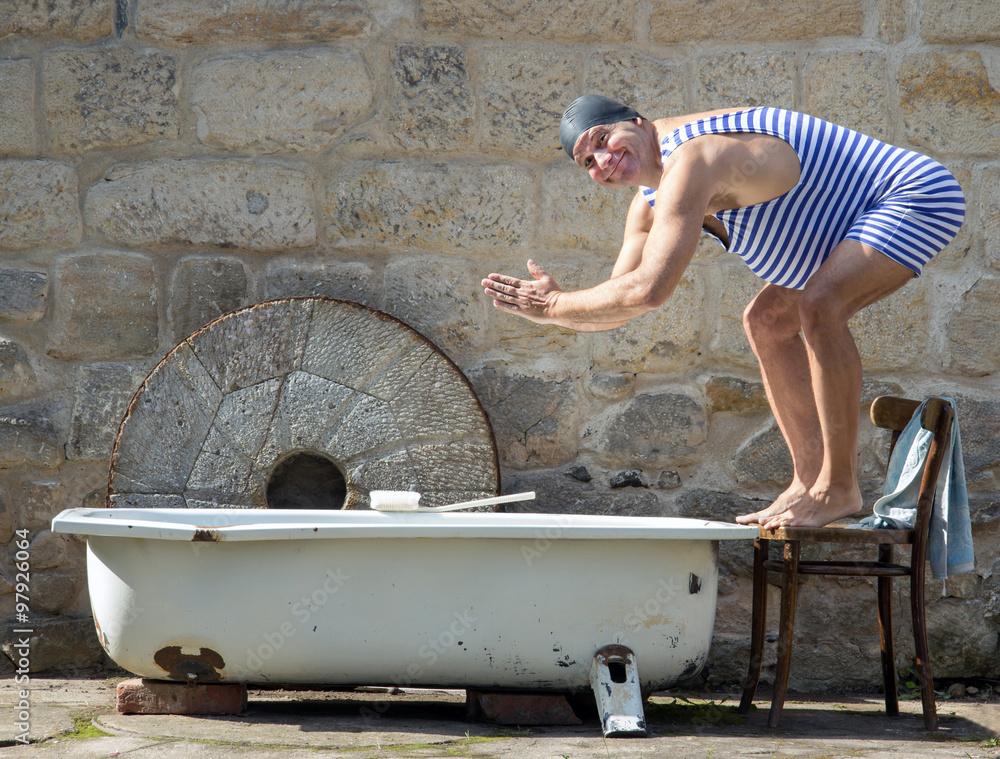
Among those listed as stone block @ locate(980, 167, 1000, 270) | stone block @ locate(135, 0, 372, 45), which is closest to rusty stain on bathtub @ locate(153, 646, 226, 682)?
stone block @ locate(135, 0, 372, 45)

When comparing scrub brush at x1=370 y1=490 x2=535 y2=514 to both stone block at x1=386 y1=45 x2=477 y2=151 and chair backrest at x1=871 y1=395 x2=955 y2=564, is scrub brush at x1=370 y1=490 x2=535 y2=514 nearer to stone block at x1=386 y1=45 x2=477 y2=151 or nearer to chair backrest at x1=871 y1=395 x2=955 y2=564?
chair backrest at x1=871 y1=395 x2=955 y2=564

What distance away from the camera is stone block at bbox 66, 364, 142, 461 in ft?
8.75

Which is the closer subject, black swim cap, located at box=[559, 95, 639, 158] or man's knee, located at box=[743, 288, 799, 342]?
black swim cap, located at box=[559, 95, 639, 158]

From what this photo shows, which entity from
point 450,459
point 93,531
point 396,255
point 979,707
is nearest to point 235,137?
point 396,255

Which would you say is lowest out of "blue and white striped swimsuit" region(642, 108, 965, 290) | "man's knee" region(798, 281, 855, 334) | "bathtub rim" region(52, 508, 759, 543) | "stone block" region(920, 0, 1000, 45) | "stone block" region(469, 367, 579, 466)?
"bathtub rim" region(52, 508, 759, 543)

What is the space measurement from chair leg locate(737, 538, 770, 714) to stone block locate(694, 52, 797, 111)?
50.2 inches

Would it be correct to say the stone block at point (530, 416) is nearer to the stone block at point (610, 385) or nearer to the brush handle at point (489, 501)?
the stone block at point (610, 385)

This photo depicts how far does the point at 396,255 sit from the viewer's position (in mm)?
2732

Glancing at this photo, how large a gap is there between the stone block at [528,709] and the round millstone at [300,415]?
2.07 feet

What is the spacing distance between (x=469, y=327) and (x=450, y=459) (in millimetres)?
422

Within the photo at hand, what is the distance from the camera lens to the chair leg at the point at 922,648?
2.02 metres

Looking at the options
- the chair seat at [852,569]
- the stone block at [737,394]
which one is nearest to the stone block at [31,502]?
the stone block at [737,394]

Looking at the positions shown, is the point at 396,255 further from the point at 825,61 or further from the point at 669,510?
the point at 825,61

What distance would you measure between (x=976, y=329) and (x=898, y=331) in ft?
0.70
